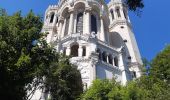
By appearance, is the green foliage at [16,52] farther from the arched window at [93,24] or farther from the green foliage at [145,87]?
the arched window at [93,24]

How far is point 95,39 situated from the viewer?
4297 centimetres

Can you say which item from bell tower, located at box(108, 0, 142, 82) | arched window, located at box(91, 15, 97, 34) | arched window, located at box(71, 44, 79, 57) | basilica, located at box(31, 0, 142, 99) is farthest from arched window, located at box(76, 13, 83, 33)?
bell tower, located at box(108, 0, 142, 82)

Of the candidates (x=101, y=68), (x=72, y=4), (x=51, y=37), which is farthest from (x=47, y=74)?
(x=51, y=37)

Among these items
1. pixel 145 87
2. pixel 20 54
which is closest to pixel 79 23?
Result: pixel 145 87

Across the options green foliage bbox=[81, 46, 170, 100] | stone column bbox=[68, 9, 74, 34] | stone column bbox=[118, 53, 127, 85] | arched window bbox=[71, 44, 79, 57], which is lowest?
green foliage bbox=[81, 46, 170, 100]

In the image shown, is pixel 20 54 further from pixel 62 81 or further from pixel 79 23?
pixel 79 23

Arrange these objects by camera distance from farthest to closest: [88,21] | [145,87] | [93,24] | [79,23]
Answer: [93,24] < [79,23] < [88,21] < [145,87]

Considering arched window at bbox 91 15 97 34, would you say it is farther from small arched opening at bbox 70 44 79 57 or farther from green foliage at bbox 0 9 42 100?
green foliage at bbox 0 9 42 100

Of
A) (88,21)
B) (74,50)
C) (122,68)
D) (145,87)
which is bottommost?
(145,87)

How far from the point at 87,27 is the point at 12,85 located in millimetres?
31509

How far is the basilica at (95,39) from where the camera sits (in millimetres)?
39219

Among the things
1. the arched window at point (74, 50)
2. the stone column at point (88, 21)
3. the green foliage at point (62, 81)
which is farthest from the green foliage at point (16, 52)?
the stone column at point (88, 21)

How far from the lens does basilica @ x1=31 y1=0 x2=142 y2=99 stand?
3922 centimetres

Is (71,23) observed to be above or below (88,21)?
below
